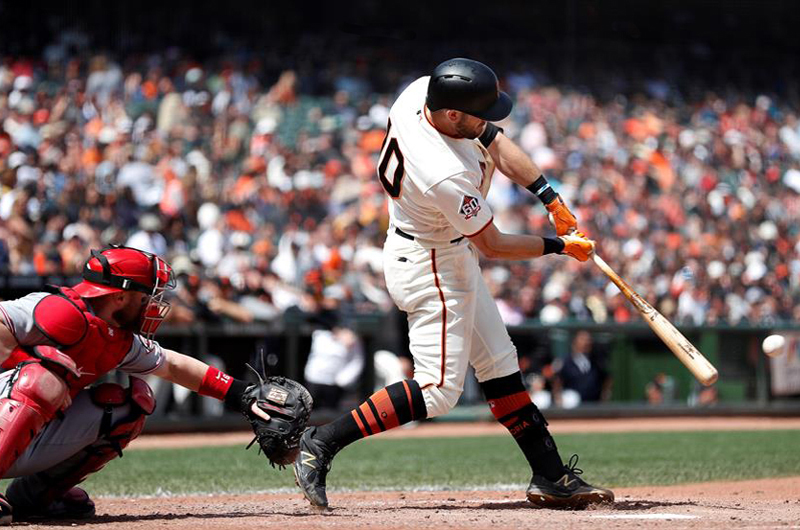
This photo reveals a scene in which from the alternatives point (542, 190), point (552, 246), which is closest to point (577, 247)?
point (552, 246)

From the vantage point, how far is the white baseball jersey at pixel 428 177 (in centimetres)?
462

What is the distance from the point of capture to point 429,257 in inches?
192

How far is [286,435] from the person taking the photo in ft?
15.5

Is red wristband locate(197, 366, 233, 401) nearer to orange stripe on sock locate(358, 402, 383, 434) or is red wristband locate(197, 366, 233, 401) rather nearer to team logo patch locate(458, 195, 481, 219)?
orange stripe on sock locate(358, 402, 383, 434)

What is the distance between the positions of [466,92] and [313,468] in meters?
1.68

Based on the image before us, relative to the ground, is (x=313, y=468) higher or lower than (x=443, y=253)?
lower

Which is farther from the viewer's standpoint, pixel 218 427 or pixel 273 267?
pixel 273 267

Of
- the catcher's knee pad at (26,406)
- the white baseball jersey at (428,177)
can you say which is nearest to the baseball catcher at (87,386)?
the catcher's knee pad at (26,406)

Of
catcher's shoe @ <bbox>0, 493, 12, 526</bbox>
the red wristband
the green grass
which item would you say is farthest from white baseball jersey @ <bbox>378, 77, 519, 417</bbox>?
the green grass

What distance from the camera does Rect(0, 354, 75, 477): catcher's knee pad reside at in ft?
13.5

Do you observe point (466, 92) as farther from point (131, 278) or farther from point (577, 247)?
point (131, 278)

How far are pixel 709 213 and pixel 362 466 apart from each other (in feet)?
35.7

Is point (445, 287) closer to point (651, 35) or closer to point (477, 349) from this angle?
point (477, 349)

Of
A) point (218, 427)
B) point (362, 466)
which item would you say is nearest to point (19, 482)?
point (362, 466)
